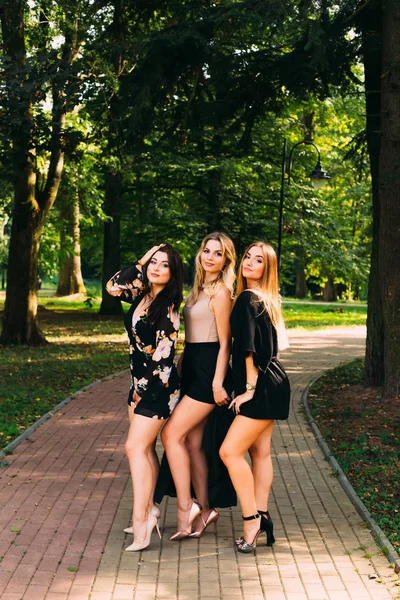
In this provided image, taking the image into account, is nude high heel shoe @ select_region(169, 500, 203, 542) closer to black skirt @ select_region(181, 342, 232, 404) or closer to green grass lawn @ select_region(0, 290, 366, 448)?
black skirt @ select_region(181, 342, 232, 404)

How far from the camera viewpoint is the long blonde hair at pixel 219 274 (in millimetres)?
5914

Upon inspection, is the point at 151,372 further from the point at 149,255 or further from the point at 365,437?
the point at 365,437

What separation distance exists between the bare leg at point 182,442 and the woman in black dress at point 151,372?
0.31 ft

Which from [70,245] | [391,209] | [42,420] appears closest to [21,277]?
[42,420]

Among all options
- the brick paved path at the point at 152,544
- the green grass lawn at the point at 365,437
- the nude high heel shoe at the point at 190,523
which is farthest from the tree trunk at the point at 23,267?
the nude high heel shoe at the point at 190,523

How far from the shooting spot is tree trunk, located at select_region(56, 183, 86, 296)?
2816 cm

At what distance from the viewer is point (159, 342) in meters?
5.82

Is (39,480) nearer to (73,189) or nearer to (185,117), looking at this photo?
(185,117)

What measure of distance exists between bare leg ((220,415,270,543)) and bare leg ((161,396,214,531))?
28cm

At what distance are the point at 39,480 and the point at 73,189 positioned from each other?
61.8 feet

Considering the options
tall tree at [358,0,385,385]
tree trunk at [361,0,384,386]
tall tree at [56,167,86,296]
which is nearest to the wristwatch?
tall tree at [358,0,385,385]

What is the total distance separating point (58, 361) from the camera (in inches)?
707

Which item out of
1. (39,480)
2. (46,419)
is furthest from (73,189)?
(39,480)

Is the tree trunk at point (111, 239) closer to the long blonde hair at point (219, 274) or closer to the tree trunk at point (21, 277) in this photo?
the tree trunk at point (21, 277)
